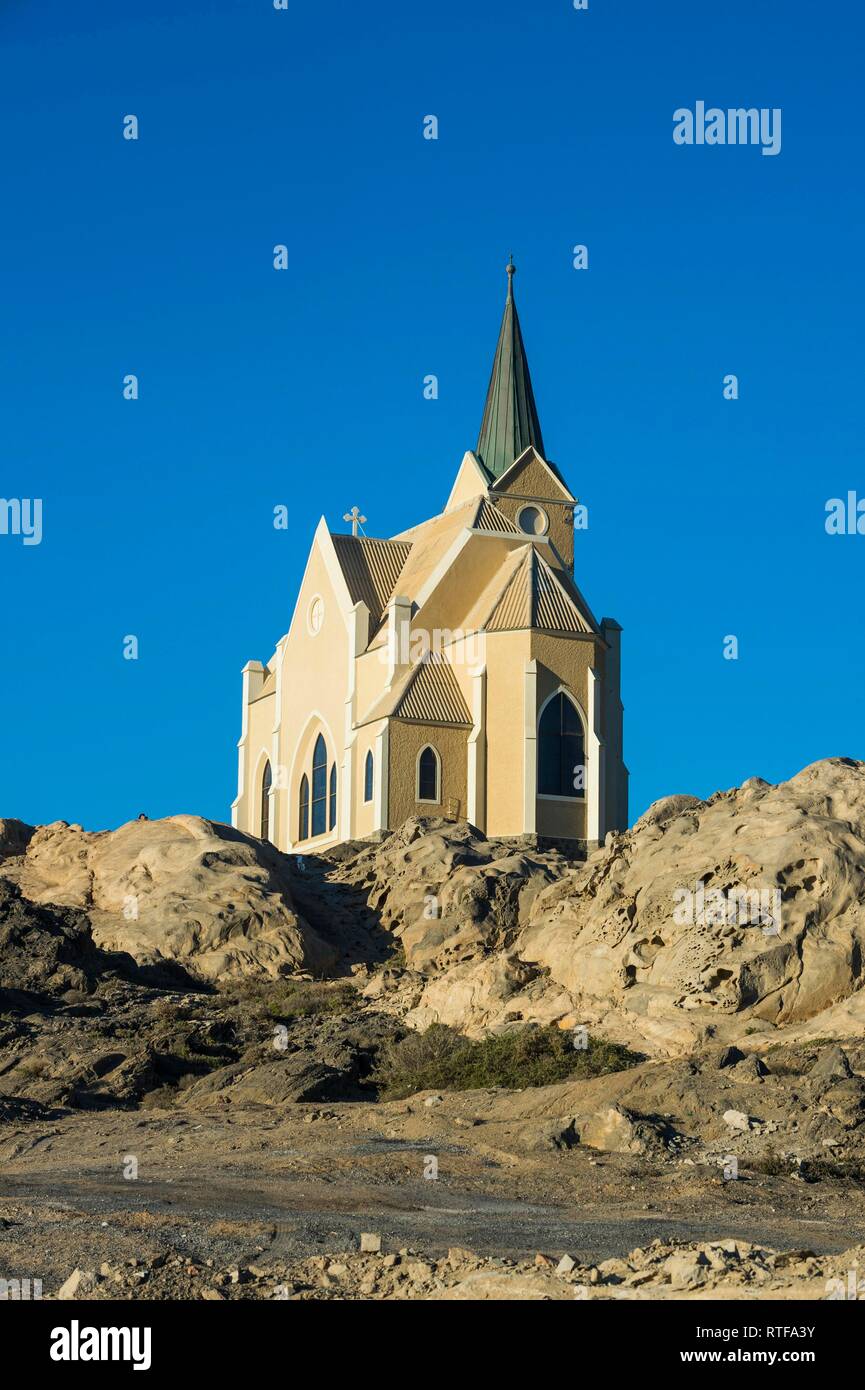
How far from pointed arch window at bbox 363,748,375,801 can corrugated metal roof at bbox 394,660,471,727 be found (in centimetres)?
187

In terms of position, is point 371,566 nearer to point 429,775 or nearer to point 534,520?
point 534,520

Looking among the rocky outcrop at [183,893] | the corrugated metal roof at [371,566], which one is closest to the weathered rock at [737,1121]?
the rocky outcrop at [183,893]

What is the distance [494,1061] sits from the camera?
25.6 metres

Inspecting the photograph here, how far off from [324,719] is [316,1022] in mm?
25388

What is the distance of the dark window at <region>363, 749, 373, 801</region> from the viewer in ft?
165

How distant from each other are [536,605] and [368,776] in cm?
651

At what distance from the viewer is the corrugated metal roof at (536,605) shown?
5028 centimetres

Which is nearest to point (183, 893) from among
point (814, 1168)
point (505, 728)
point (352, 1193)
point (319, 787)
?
point (505, 728)

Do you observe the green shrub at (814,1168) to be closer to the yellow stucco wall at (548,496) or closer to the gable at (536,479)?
the yellow stucco wall at (548,496)

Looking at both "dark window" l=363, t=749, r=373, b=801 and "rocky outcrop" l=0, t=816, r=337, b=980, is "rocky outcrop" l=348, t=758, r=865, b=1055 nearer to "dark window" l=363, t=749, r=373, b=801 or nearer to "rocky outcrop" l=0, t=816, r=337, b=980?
"rocky outcrop" l=0, t=816, r=337, b=980

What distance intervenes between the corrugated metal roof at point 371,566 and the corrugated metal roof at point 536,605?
4958 millimetres
